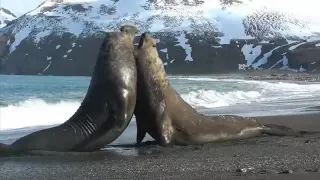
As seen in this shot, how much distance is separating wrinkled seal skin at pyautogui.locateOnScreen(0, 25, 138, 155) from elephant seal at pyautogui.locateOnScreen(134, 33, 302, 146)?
367 millimetres

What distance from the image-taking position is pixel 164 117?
9516 mm

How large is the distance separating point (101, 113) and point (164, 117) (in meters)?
1.08

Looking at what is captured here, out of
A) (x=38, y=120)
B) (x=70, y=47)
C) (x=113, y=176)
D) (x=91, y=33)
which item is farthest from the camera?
(x=91, y=33)

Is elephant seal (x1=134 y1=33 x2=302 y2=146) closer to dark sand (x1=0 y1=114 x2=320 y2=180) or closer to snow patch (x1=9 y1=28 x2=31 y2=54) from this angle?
dark sand (x1=0 y1=114 x2=320 y2=180)

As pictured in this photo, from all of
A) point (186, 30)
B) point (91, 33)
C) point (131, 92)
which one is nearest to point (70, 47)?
point (91, 33)

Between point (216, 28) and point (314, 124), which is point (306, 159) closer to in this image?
point (314, 124)

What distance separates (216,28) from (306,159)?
157283 millimetres

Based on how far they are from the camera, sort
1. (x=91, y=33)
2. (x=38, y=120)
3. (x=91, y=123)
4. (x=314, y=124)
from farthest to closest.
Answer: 1. (x=91, y=33)
2. (x=38, y=120)
3. (x=314, y=124)
4. (x=91, y=123)

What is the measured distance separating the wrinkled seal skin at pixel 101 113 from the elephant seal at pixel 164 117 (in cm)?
37

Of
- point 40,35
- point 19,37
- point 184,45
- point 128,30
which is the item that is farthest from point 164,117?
point 19,37

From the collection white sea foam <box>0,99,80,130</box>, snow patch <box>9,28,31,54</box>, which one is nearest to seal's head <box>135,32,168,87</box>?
white sea foam <box>0,99,80,130</box>

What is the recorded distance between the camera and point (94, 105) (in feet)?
30.1

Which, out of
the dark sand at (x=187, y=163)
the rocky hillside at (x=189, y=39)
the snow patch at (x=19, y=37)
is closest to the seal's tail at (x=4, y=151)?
the dark sand at (x=187, y=163)

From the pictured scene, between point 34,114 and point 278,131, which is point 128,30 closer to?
point 278,131
